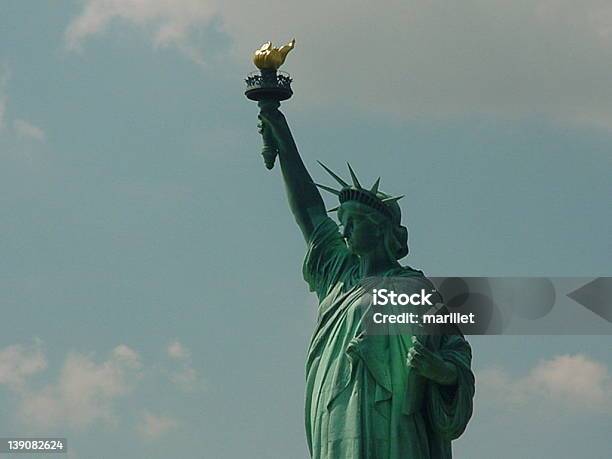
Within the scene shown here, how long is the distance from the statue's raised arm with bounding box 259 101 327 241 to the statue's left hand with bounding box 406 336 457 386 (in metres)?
2.80

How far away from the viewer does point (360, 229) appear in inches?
993

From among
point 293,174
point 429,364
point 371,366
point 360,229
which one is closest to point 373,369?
point 371,366

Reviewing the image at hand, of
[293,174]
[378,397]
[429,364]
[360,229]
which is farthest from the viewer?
[293,174]

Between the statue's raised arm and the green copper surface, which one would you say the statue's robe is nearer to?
the green copper surface

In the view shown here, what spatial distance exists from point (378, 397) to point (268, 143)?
3688 mm

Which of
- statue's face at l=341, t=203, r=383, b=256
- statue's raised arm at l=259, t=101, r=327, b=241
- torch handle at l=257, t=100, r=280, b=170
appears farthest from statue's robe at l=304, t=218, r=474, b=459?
torch handle at l=257, t=100, r=280, b=170

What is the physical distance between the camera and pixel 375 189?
2531cm

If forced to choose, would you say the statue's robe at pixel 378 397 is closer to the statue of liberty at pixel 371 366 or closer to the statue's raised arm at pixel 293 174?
the statue of liberty at pixel 371 366

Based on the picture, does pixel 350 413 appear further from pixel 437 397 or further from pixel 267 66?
pixel 267 66

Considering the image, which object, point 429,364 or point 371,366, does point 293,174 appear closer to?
point 371,366

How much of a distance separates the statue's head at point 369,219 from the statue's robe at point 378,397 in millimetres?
399

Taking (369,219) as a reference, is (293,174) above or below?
above

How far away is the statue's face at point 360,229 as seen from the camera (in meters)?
25.2

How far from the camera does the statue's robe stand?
24.2 m
